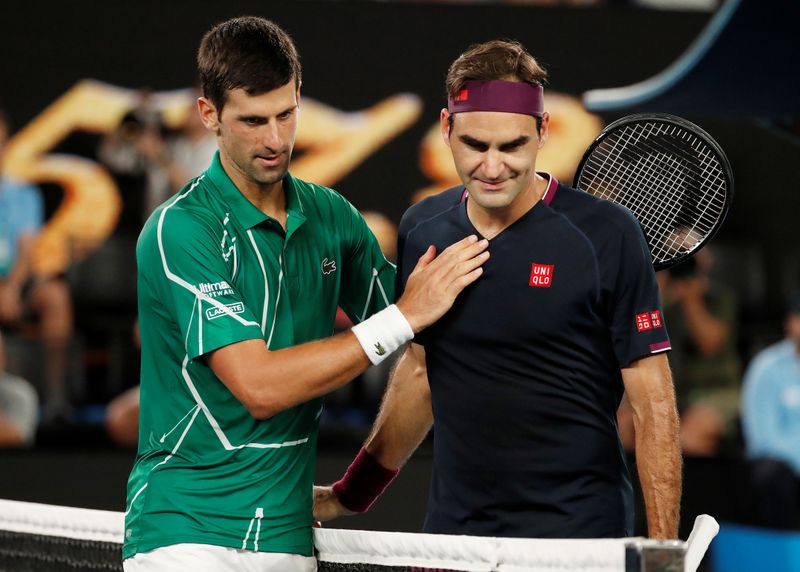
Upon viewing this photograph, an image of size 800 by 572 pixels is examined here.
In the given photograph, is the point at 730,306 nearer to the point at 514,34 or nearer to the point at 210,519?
the point at 514,34

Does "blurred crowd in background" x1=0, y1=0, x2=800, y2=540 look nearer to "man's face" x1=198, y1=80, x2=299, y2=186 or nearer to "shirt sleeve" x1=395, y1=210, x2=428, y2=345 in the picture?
"shirt sleeve" x1=395, y1=210, x2=428, y2=345

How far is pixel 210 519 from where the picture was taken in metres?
3.36

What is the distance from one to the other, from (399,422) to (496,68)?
113 cm

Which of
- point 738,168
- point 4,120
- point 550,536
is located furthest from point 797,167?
point 550,536

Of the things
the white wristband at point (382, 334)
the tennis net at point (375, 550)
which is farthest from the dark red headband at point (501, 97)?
the tennis net at point (375, 550)

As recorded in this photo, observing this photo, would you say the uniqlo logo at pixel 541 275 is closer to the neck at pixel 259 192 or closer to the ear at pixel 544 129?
the ear at pixel 544 129

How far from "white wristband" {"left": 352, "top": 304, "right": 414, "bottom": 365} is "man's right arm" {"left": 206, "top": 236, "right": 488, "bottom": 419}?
0.05 ft

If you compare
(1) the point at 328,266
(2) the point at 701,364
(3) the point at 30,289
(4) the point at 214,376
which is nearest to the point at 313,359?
(4) the point at 214,376

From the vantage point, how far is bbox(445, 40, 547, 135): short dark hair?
11.1 feet

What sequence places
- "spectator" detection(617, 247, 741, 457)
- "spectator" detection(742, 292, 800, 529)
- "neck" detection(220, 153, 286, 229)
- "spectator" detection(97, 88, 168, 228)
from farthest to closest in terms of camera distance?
"spectator" detection(97, 88, 168, 228) < "spectator" detection(617, 247, 741, 457) < "spectator" detection(742, 292, 800, 529) < "neck" detection(220, 153, 286, 229)

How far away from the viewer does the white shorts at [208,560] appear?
332 centimetres

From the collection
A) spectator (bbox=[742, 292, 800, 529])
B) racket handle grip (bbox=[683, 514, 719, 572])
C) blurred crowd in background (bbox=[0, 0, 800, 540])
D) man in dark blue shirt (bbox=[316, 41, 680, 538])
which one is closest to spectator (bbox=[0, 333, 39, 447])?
blurred crowd in background (bbox=[0, 0, 800, 540])

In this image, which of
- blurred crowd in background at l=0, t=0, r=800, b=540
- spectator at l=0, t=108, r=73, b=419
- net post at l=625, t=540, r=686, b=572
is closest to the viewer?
net post at l=625, t=540, r=686, b=572

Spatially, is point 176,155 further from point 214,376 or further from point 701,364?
point 214,376
